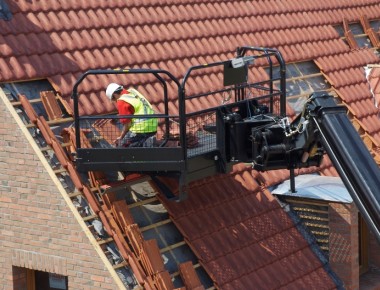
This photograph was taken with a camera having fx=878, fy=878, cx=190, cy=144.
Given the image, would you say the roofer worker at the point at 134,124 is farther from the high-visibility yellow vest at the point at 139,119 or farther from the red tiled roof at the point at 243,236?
the red tiled roof at the point at 243,236

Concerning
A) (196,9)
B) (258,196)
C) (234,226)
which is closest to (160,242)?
(234,226)

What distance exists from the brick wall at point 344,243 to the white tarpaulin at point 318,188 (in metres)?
0.16

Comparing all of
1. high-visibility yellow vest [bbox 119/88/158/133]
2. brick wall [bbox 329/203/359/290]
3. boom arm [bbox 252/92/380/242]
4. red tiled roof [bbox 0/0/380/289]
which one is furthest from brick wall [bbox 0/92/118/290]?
brick wall [bbox 329/203/359/290]

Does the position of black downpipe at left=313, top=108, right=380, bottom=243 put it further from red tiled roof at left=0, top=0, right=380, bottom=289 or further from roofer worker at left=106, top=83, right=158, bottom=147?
red tiled roof at left=0, top=0, right=380, bottom=289

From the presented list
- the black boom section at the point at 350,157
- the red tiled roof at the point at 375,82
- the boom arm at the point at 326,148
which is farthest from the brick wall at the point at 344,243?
the red tiled roof at the point at 375,82

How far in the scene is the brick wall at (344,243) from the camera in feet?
48.8

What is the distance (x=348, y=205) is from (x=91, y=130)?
4.53 meters

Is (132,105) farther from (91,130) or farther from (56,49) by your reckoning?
(56,49)

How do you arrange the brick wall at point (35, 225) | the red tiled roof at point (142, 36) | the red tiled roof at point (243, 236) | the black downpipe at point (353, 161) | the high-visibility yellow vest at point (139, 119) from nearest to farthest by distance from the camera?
1. the black downpipe at point (353, 161)
2. the high-visibility yellow vest at point (139, 119)
3. the brick wall at point (35, 225)
4. the red tiled roof at point (243, 236)
5. the red tiled roof at point (142, 36)

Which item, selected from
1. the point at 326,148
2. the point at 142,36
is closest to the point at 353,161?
the point at 326,148

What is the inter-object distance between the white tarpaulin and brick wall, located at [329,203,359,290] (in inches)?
6.3

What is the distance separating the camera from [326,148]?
11672mm

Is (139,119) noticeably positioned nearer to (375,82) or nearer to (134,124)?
(134,124)

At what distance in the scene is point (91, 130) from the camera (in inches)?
533
